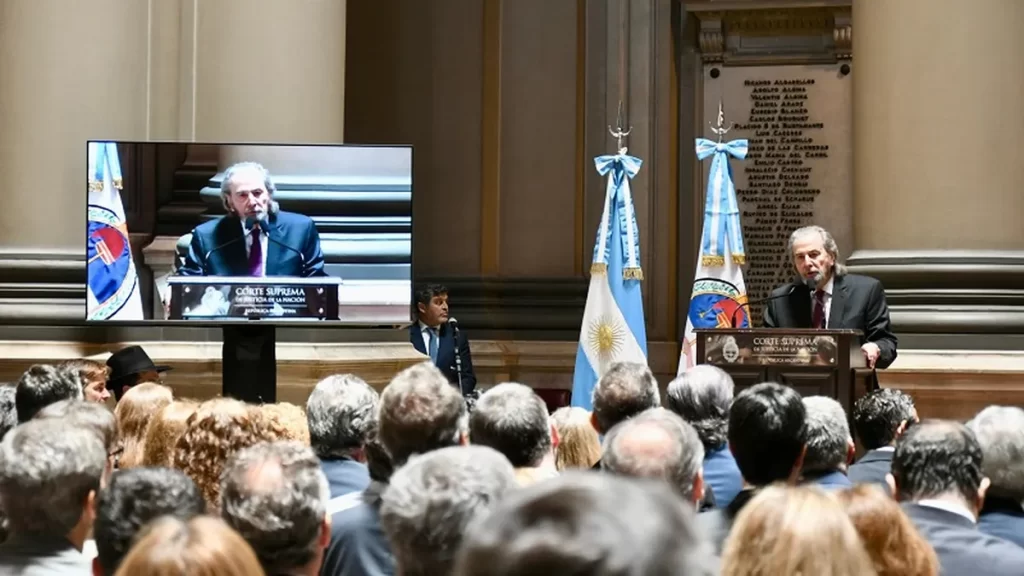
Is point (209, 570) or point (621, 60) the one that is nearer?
point (209, 570)

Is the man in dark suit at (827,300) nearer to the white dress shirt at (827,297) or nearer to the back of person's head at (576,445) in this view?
the white dress shirt at (827,297)

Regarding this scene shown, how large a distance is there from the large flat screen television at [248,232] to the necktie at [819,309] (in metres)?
1.93

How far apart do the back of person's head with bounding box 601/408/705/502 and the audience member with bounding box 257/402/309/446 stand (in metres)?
1.14

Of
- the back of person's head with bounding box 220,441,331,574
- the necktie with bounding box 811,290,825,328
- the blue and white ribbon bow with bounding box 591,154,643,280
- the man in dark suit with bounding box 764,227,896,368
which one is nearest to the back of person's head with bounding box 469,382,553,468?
the back of person's head with bounding box 220,441,331,574

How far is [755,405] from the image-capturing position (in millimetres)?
3969

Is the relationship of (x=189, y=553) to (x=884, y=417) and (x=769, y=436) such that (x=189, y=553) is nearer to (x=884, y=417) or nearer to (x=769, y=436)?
(x=769, y=436)

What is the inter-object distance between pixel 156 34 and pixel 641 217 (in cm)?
407

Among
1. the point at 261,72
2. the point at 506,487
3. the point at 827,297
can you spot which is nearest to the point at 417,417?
the point at 506,487

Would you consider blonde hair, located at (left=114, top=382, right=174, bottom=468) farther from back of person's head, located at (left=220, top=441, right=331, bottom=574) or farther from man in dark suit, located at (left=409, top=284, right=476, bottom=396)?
man in dark suit, located at (left=409, top=284, right=476, bottom=396)

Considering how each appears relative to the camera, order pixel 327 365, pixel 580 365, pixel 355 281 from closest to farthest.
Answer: pixel 355 281 → pixel 327 365 → pixel 580 365

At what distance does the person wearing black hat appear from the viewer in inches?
291

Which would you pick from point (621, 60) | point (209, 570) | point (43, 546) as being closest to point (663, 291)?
point (621, 60)

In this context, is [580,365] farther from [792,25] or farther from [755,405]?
[755,405]

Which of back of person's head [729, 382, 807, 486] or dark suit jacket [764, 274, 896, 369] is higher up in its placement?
dark suit jacket [764, 274, 896, 369]
